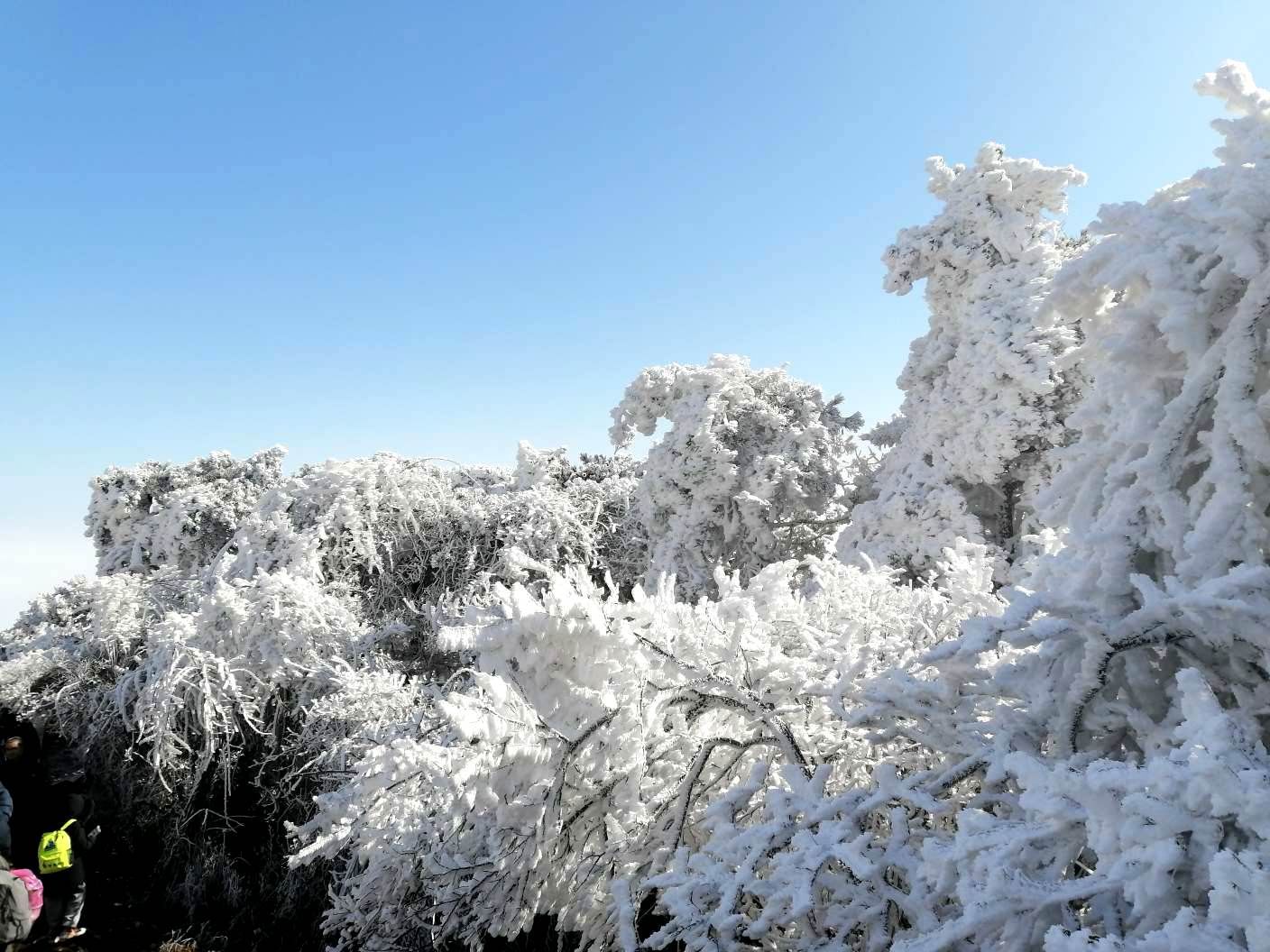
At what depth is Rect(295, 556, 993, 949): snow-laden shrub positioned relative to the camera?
2857 millimetres

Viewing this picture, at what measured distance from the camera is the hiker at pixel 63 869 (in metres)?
5.35

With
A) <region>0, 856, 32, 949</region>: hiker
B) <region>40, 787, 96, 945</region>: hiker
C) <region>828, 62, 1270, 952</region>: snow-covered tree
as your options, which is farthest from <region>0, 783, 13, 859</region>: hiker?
<region>828, 62, 1270, 952</region>: snow-covered tree

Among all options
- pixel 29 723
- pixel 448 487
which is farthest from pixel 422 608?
pixel 29 723

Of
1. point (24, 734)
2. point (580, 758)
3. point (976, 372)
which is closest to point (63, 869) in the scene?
point (24, 734)

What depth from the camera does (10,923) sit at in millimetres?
4945

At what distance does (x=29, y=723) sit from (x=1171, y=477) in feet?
35.9

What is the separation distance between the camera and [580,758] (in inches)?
118

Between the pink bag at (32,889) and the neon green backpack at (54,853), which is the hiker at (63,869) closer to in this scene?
the neon green backpack at (54,853)

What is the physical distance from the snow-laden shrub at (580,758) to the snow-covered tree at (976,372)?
587 cm

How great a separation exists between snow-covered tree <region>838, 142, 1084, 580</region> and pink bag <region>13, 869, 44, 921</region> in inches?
352

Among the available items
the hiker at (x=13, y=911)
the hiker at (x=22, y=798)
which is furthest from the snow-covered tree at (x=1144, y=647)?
the hiker at (x=22, y=798)

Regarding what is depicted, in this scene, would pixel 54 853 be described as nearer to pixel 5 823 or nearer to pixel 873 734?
pixel 5 823

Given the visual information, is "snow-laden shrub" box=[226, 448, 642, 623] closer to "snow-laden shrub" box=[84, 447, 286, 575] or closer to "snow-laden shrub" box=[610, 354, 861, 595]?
"snow-laden shrub" box=[610, 354, 861, 595]

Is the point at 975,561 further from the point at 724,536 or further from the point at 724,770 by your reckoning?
the point at 724,536
